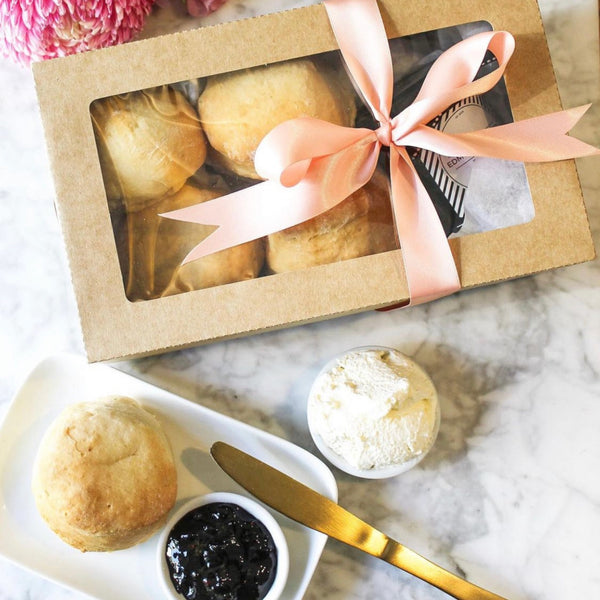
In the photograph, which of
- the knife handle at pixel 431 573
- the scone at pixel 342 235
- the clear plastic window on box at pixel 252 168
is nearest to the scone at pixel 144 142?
the clear plastic window on box at pixel 252 168

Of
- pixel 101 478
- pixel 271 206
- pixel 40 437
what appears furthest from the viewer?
pixel 40 437

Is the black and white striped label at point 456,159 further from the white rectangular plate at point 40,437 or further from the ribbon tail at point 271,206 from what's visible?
the white rectangular plate at point 40,437

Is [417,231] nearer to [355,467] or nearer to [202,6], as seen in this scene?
[355,467]

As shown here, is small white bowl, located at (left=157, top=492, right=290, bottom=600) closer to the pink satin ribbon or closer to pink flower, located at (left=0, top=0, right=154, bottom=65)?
the pink satin ribbon

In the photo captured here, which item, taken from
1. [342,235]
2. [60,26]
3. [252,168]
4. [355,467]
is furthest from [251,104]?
[355,467]

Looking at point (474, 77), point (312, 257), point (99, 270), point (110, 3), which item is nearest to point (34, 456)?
point (99, 270)

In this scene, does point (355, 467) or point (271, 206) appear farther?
point (355, 467)
